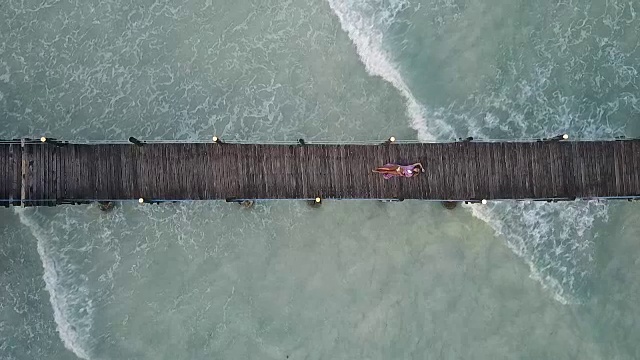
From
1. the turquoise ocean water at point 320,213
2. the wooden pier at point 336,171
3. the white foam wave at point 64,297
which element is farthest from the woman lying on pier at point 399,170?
the white foam wave at point 64,297

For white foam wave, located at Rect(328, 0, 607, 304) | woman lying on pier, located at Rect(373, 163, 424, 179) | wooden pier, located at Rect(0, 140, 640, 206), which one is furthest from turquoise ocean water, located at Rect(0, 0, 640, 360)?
woman lying on pier, located at Rect(373, 163, 424, 179)

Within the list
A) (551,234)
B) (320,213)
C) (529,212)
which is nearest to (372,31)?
(320,213)

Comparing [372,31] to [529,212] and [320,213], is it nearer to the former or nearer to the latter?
[320,213]

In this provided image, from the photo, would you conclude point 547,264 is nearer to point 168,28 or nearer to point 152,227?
point 152,227

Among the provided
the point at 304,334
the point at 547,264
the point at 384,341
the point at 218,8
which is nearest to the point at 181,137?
the point at 218,8

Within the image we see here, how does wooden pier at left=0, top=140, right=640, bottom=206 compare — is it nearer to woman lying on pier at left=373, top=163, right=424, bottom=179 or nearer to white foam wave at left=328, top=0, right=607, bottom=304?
woman lying on pier at left=373, top=163, right=424, bottom=179

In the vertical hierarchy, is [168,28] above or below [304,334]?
above
